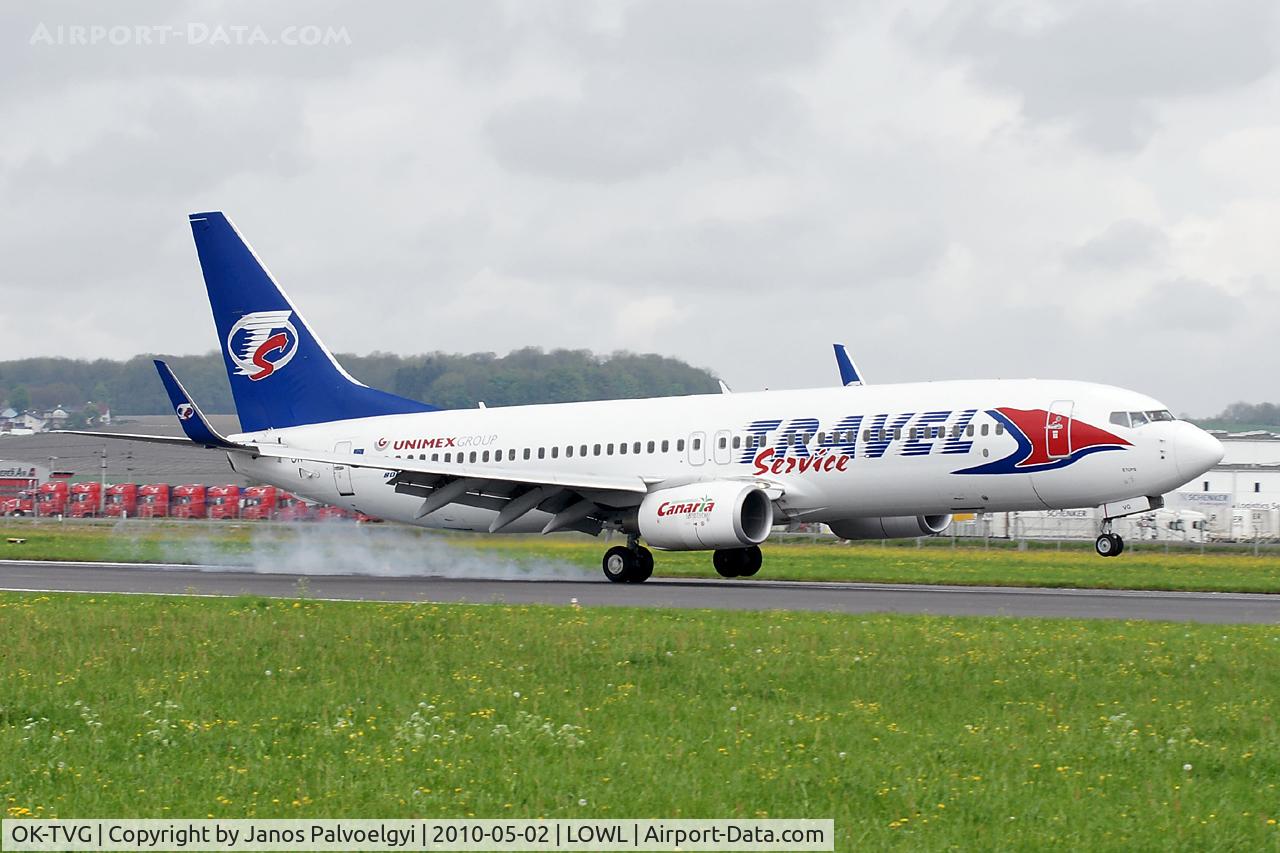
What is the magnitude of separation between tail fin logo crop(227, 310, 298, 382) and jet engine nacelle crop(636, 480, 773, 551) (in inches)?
488

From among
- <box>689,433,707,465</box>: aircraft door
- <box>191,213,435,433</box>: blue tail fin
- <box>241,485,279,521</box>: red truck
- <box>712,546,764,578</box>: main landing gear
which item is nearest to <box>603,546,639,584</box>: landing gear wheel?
<box>689,433,707,465</box>: aircraft door

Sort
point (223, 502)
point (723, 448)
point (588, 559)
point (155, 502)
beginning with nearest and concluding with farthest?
1. point (723, 448)
2. point (588, 559)
3. point (223, 502)
4. point (155, 502)

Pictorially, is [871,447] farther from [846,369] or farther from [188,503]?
[188,503]

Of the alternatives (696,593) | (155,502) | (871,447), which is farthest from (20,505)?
(696,593)

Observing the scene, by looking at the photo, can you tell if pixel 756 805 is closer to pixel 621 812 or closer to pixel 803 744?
pixel 621 812

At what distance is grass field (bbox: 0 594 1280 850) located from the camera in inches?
379

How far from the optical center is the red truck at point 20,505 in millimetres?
103625

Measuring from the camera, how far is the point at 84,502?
10300cm

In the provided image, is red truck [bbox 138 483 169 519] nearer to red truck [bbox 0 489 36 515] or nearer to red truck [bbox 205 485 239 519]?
red truck [bbox 205 485 239 519]

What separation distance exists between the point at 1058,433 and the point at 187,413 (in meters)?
18.6

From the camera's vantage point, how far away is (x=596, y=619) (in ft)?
69.0

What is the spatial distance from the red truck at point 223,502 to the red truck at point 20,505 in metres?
11.8

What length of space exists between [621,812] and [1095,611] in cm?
1659

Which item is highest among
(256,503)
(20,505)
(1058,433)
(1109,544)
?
(1058,433)
